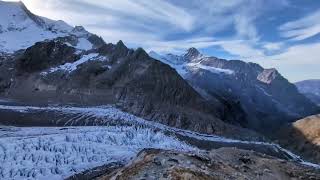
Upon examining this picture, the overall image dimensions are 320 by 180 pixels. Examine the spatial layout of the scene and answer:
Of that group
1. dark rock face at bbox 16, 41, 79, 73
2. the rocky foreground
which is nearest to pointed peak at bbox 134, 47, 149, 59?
dark rock face at bbox 16, 41, 79, 73

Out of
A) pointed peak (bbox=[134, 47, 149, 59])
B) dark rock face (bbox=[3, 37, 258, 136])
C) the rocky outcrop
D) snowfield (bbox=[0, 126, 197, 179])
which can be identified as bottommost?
the rocky outcrop

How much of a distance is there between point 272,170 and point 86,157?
418 inches

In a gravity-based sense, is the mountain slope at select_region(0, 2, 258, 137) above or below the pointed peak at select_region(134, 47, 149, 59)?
below

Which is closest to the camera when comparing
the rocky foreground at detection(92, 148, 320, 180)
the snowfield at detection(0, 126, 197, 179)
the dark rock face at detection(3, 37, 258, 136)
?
the rocky foreground at detection(92, 148, 320, 180)

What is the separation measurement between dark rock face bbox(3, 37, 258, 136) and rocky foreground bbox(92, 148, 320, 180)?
64015 mm

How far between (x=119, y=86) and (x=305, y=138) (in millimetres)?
34367

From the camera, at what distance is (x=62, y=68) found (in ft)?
422

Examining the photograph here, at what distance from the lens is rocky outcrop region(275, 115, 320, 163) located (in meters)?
88.6

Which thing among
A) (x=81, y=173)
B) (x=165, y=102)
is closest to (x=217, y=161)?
(x=81, y=173)

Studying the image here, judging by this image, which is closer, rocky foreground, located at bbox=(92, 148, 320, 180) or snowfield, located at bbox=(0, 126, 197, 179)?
rocky foreground, located at bbox=(92, 148, 320, 180)

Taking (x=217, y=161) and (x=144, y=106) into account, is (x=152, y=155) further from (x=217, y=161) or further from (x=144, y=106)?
(x=144, y=106)

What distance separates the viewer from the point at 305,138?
317 feet

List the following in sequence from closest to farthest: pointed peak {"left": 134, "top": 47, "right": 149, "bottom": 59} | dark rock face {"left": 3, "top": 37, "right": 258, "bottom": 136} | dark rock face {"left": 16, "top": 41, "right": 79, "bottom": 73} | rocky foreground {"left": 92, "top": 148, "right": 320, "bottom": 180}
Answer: rocky foreground {"left": 92, "top": 148, "right": 320, "bottom": 180} → dark rock face {"left": 3, "top": 37, "right": 258, "bottom": 136} → pointed peak {"left": 134, "top": 47, "right": 149, "bottom": 59} → dark rock face {"left": 16, "top": 41, "right": 79, "bottom": 73}

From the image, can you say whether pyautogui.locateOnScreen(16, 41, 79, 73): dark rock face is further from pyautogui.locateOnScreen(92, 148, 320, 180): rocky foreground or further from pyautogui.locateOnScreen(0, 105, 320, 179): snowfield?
pyautogui.locateOnScreen(92, 148, 320, 180): rocky foreground
